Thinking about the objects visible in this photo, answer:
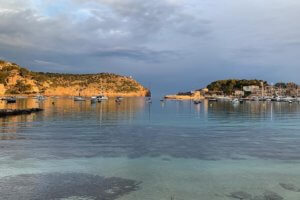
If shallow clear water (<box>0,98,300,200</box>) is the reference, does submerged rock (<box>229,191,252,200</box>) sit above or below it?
below

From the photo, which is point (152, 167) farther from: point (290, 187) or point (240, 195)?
point (290, 187)

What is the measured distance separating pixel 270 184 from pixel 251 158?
28.4 feet

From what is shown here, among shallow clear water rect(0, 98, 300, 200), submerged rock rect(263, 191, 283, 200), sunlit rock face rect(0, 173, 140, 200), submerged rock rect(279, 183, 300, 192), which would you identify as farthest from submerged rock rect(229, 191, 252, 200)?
sunlit rock face rect(0, 173, 140, 200)

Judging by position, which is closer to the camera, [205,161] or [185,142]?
[205,161]

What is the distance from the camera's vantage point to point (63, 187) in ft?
70.0

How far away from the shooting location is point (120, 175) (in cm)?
2441

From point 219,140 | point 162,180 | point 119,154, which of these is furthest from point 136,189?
point 219,140

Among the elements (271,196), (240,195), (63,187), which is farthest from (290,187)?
(63,187)

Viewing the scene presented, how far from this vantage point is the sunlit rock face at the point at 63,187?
1959 centimetres

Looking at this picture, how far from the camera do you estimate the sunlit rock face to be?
19.6 metres

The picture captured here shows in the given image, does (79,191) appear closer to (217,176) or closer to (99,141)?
(217,176)

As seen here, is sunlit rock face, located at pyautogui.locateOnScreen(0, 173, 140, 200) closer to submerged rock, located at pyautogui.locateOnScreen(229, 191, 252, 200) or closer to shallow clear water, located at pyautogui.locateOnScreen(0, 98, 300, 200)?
shallow clear water, located at pyautogui.locateOnScreen(0, 98, 300, 200)

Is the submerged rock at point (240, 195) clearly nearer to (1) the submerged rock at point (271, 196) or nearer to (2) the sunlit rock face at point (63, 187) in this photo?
(1) the submerged rock at point (271, 196)

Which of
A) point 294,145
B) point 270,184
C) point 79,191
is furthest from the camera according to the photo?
point 294,145
